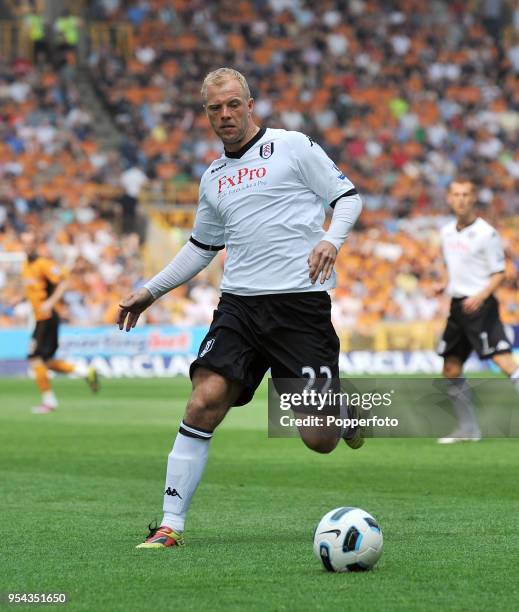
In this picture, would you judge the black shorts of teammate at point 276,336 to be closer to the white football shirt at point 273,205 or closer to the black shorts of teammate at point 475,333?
the white football shirt at point 273,205

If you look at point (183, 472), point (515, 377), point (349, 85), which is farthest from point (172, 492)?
point (349, 85)

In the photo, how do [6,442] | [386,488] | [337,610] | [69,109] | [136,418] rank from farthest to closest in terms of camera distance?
[69,109]
[136,418]
[6,442]
[386,488]
[337,610]

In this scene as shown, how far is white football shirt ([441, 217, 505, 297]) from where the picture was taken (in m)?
13.0

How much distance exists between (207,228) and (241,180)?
1.44 ft

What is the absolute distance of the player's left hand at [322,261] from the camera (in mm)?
6594

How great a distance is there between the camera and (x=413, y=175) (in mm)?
35906

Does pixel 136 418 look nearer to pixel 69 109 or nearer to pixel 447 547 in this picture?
pixel 447 547

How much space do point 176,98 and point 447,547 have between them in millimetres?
29623

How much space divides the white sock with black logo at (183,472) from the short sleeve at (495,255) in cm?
655

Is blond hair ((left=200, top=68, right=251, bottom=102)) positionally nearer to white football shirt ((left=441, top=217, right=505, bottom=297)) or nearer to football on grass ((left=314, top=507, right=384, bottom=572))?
football on grass ((left=314, top=507, right=384, bottom=572))

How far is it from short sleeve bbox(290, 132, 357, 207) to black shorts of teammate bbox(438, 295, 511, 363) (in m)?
6.14

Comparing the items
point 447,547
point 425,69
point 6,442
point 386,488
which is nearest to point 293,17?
point 425,69

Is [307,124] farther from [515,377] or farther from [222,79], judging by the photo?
[222,79]

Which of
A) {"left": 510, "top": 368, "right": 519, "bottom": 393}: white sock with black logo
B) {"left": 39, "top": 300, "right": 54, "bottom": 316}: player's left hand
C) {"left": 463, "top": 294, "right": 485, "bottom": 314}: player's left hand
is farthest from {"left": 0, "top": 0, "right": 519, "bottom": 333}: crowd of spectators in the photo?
{"left": 463, "top": 294, "right": 485, "bottom": 314}: player's left hand
